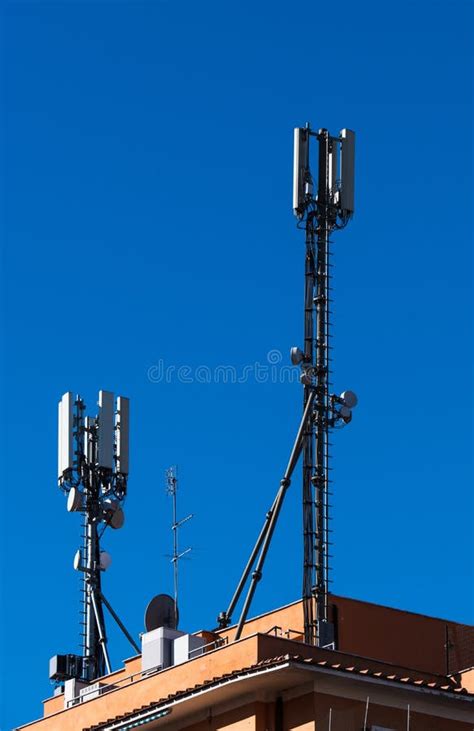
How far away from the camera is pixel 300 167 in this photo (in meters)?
54.3

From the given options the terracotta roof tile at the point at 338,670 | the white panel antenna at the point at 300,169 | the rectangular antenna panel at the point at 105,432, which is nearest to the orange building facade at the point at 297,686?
the terracotta roof tile at the point at 338,670

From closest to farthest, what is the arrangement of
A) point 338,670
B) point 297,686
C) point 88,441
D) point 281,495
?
point 338,670 < point 297,686 < point 281,495 < point 88,441

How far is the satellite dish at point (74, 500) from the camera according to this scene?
65.3 m

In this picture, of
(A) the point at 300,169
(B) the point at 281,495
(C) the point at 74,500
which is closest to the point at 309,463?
(B) the point at 281,495

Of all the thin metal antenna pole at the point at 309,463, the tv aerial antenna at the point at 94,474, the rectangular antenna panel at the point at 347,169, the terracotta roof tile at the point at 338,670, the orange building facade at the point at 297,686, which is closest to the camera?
the terracotta roof tile at the point at 338,670

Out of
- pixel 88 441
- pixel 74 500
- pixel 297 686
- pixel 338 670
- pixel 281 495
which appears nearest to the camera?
pixel 338 670

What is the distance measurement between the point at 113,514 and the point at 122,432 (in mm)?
2675

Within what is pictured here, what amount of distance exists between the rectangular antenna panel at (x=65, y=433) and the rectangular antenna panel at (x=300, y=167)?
577 inches

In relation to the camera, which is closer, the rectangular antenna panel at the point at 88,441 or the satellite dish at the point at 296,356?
the satellite dish at the point at 296,356

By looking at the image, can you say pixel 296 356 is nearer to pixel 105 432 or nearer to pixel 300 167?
pixel 300 167

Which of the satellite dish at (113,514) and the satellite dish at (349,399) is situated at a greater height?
the satellite dish at (113,514)

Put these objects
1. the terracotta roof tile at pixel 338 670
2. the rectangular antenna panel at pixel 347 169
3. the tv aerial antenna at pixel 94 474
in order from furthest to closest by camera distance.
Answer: the tv aerial antenna at pixel 94 474 < the rectangular antenna panel at pixel 347 169 < the terracotta roof tile at pixel 338 670

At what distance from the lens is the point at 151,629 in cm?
5278

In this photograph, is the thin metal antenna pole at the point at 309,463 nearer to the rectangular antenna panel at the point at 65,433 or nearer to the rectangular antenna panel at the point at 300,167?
the rectangular antenna panel at the point at 300,167
